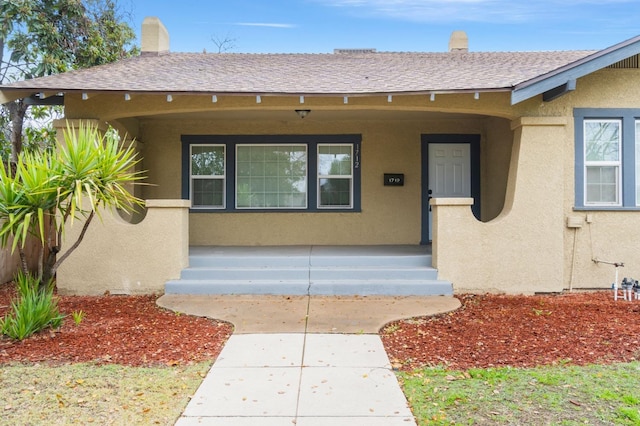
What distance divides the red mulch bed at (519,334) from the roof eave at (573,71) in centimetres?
314

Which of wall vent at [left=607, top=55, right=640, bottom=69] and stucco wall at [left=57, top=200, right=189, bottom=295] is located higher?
wall vent at [left=607, top=55, right=640, bottom=69]

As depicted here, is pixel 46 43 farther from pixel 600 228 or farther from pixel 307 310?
pixel 600 228

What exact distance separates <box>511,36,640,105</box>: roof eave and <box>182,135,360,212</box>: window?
372 centimetres

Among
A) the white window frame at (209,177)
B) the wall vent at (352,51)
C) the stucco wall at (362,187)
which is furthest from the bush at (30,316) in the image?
the wall vent at (352,51)

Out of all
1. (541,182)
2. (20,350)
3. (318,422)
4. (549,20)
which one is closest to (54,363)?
(20,350)

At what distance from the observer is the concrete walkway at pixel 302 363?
3.52 metres

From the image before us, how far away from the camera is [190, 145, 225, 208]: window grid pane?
32.9 ft

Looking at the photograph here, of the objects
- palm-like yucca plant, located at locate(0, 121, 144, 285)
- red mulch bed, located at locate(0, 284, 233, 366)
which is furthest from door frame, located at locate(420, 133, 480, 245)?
palm-like yucca plant, located at locate(0, 121, 144, 285)

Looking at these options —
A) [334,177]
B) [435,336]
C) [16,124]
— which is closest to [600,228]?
[435,336]

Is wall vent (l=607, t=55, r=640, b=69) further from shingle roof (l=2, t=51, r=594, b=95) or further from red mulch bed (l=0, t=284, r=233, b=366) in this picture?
red mulch bed (l=0, t=284, r=233, b=366)

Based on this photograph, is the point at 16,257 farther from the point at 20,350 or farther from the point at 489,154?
the point at 489,154

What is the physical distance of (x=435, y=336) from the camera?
5.40 m

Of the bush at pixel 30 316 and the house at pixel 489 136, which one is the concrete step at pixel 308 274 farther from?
the bush at pixel 30 316

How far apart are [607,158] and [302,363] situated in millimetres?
6359
